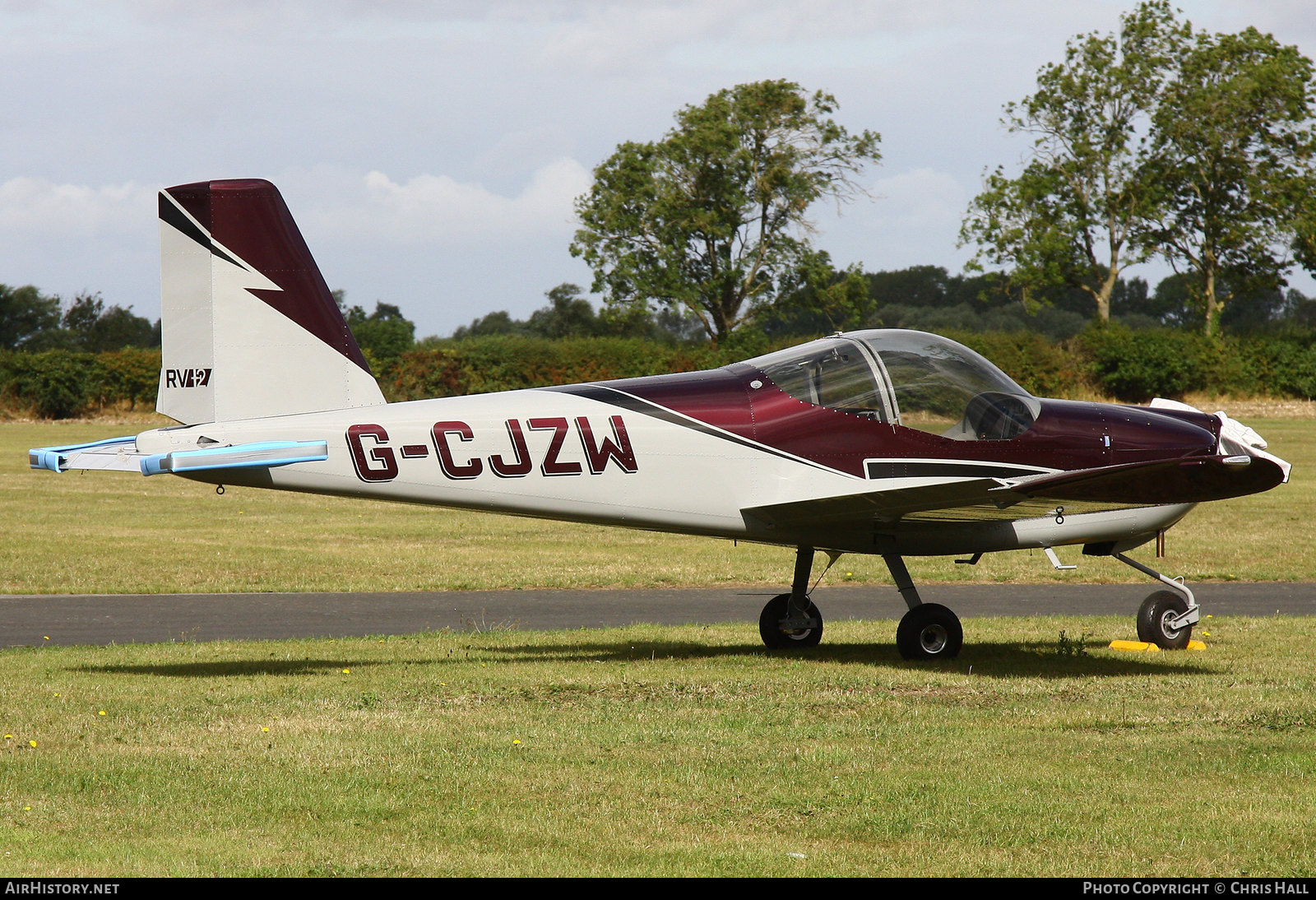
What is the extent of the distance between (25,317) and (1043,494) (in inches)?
3329

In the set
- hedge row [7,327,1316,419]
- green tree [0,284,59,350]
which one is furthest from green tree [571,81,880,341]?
green tree [0,284,59,350]

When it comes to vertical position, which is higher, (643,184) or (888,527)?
(643,184)

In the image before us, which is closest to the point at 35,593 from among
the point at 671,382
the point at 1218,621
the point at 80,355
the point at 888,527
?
the point at 671,382

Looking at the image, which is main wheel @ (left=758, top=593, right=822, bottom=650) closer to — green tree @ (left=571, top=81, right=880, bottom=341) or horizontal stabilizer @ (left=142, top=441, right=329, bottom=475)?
horizontal stabilizer @ (left=142, top=441, right=329, bottom=475)

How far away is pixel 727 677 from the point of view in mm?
9445

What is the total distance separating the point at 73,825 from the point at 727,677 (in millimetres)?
4871

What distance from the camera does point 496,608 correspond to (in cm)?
1376

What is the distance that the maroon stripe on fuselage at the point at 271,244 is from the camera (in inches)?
356

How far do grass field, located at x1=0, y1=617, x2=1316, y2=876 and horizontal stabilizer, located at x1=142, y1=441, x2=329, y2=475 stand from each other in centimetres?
153

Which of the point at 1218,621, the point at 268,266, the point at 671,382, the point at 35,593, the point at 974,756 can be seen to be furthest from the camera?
the point at 35,593

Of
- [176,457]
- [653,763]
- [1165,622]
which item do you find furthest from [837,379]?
[176,457]

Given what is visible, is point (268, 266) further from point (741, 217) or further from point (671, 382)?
point (741, 217)

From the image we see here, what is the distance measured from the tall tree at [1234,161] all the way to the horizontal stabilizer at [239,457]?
190ft

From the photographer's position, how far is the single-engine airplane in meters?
8.88
